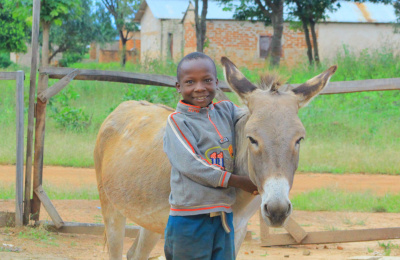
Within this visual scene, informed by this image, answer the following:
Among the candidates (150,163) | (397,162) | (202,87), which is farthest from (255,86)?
(397,162)

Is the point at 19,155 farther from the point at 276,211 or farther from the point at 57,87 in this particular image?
the point at 276,211

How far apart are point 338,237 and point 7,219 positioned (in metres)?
4.25

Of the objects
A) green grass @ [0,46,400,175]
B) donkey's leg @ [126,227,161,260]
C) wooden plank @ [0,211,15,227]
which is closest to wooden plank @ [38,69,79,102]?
wooden plank @ [0,211,15,227]

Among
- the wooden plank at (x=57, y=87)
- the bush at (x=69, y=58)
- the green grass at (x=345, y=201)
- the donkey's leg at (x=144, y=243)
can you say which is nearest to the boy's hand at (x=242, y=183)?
the donkey's leg at (x=144, y=243)

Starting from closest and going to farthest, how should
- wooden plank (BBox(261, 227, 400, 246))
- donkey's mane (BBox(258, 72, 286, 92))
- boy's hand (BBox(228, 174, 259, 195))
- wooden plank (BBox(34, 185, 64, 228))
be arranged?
boy's hand (BBox(228, 174, 259, 195)), donkey's mane (BBox(258, 72, 286, 92)), wooden plank (BBox(261, 227, 400, 246)), wooden plank (BBox(34, 185, 64, 228))

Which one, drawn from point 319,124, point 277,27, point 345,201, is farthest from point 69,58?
point 345,201

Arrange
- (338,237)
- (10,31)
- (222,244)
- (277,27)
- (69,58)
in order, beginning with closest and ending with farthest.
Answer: (222,244) < (338,237) < (277,27) < (10,31) < (69,58)

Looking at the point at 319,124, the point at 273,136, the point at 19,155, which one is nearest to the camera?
the point at 273,136

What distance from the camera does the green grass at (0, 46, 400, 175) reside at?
11125 millimetres

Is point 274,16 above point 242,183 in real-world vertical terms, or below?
above

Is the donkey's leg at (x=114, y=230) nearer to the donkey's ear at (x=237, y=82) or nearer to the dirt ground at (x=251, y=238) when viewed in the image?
the dirt ground at (x=251, y=238)

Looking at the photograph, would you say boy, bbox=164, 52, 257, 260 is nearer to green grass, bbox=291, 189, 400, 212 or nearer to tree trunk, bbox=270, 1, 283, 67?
green grass, bbox=291, 189, 400, 212

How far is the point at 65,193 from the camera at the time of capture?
344 inches

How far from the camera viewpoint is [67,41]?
34906 millimetres
